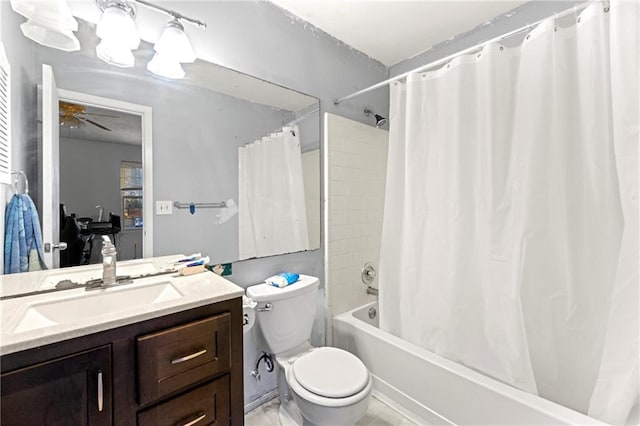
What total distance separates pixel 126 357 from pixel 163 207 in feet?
2.50

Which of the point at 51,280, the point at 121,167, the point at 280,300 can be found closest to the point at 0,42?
the point at 121,167

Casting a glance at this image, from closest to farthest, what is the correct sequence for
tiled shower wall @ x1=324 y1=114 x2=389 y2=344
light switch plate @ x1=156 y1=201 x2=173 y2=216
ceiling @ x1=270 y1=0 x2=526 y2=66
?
light switch plate @ x1=156 y1=201 x2=173 y2=216, ceiling @ x1=270 y1=0 x2=526 y2=66, tiled shower wall @ x1=324 y1=114 x2=389 y2=344

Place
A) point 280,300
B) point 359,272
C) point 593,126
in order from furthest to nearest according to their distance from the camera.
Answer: point 359,272
point 280,300
point 593,126

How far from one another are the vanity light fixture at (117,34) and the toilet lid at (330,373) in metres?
1.61

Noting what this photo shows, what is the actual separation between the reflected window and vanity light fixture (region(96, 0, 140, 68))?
437 millimetres

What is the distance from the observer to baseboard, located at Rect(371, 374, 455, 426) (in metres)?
1.52

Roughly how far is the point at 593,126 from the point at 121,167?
2083 millimetres

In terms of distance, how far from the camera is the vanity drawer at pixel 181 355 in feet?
2.57

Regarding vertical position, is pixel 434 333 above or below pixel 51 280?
below

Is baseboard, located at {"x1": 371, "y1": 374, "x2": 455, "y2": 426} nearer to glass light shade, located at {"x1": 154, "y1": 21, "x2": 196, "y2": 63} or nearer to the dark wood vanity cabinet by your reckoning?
the dark wood vanity cabinet

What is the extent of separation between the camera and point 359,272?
2254 mm

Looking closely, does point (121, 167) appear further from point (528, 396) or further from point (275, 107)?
point (528, 396)

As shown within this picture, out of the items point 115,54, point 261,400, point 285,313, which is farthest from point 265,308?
point 115,54

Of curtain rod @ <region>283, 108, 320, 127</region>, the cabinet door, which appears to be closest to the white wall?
curtain rod @ <region>283, 108, 320, 127</region>
